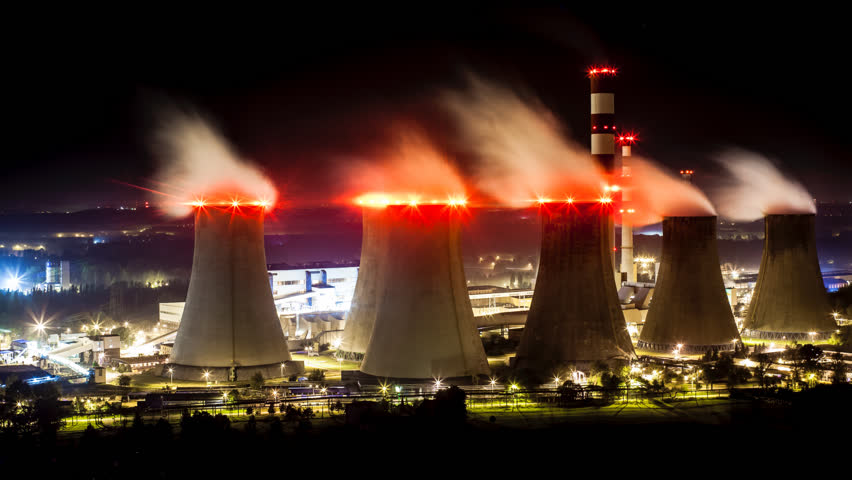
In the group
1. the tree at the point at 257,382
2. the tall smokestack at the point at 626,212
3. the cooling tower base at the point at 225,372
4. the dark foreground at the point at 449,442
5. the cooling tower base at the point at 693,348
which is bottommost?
the dark foreground at the point at 449,442

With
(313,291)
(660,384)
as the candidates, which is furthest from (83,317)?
(660,384)

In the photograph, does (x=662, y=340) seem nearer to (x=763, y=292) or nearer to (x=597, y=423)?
(x=763, y=292)

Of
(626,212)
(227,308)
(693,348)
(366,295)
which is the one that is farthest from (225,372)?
(626,212)

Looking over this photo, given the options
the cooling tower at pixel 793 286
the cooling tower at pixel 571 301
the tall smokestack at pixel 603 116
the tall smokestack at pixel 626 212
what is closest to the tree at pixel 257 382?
the cooling tower at pixel 571 301

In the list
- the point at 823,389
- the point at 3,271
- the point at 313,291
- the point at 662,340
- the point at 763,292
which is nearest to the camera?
the point at 823,389

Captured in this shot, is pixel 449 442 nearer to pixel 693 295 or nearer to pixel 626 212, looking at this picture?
pixel 693 295

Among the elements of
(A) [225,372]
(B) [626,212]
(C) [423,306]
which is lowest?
(A) [225,372]

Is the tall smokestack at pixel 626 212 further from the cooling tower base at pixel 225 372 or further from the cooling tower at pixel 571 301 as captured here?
the cooling tower base at pixel 225 372
